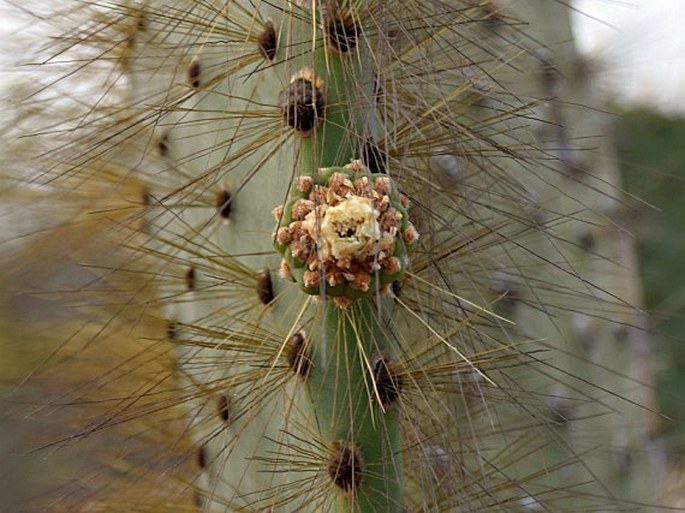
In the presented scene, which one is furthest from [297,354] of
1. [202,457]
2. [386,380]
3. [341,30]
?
[202,457]

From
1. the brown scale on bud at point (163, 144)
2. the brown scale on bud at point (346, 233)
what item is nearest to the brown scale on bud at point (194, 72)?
the brown scale on bud at point (163, 144)

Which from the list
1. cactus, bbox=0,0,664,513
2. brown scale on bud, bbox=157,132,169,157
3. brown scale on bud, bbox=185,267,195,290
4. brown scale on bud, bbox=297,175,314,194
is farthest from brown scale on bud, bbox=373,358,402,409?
brown scale on bud, bbox=157,132,169,157

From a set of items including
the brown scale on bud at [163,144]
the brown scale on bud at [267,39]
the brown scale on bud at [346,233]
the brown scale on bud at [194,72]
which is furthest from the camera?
the brown scale on bud at [163,144]

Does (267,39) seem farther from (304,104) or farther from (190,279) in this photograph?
(190,279)

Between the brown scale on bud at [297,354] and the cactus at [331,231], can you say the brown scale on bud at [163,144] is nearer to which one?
the cactus at [331,231]

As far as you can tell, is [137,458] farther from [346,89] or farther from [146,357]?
[346,89]

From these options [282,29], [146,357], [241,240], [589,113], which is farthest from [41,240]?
[589,113]
